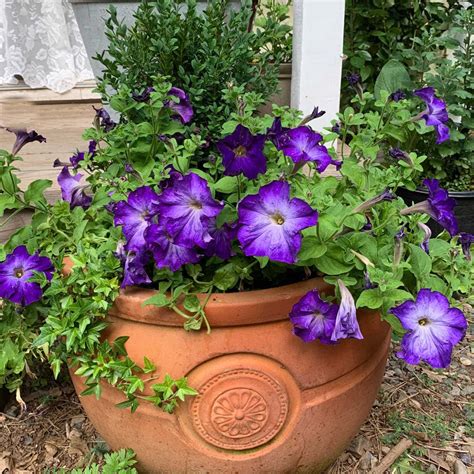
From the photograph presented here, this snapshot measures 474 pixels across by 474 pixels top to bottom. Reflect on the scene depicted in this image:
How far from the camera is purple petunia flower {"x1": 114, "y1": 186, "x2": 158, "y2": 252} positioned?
1.19 meters

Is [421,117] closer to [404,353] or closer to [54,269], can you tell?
[404,353]

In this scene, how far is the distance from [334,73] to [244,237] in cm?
157

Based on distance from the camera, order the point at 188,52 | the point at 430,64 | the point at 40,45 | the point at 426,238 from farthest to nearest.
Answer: the point at 40,45, the point at 430,64, the point at 188,52, the point at 426,238

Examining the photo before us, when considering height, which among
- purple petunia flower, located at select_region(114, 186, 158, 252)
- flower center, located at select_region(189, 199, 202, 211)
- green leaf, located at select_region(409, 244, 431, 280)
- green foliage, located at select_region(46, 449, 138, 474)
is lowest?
green foliage, located at select_region(46, 449, 138, 474)

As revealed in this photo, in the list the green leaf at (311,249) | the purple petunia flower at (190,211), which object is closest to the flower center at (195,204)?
the purple petunia flower at (190,211)

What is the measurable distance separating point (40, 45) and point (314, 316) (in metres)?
3.24

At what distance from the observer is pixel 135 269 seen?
1.20 meters

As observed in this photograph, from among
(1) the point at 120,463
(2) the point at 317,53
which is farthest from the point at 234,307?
(2) the point at 317,53

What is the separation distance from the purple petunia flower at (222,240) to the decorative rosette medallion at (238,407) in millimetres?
238

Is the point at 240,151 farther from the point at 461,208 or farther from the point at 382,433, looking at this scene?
the point at 461,208

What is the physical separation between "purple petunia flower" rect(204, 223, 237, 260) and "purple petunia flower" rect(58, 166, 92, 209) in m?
0.47

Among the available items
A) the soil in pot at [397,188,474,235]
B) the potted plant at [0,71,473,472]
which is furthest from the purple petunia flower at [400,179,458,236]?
the soil in pot at [397,188,474,235]

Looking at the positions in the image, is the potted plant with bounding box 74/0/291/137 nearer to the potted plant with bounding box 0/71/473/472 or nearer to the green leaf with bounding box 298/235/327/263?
the potted plant with bounding box 0/71/473/472

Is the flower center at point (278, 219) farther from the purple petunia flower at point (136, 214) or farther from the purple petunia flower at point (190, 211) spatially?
the purple petunia flower at point (136, 214)
